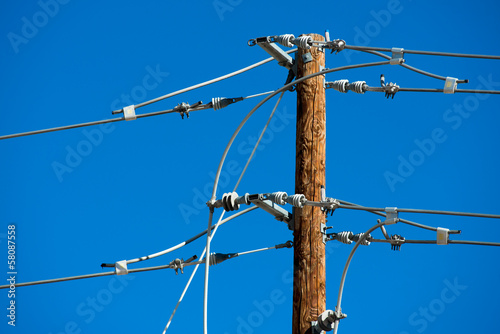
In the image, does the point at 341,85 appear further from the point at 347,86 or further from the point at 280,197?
the point at 280,197

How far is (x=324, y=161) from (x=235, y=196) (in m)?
1.03

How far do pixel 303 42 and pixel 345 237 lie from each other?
6.74 feet

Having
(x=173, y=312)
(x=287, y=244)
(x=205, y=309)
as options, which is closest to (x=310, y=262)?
(x=287, y=244)

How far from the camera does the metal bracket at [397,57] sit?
9.22m

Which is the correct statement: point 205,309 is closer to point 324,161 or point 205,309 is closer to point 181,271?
point 181,271

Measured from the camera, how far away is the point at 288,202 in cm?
916

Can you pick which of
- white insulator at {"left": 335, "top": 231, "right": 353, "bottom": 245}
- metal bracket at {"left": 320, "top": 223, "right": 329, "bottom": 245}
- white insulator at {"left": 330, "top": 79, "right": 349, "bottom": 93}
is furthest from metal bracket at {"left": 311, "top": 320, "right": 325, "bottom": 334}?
white insulator at {"left": 330, "top": 79, "right": 349, "bottom": 93}

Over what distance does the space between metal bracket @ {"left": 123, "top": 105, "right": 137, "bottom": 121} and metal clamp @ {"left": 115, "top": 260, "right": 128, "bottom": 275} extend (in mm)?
1587

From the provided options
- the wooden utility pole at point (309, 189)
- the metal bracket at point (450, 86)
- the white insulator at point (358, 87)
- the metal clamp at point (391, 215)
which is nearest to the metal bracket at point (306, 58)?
the wooden utility pole at point (309, 189)

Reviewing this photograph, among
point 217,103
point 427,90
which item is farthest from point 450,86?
point 217,103

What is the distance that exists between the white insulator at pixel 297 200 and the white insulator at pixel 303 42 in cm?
157

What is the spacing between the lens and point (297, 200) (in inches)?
358

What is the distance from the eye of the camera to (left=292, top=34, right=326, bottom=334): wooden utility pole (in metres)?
9.13

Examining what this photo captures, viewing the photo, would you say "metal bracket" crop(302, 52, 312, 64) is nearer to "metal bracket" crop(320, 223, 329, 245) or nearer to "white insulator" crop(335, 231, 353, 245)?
"metal bracket" crop(320, 223, 329, 245)
